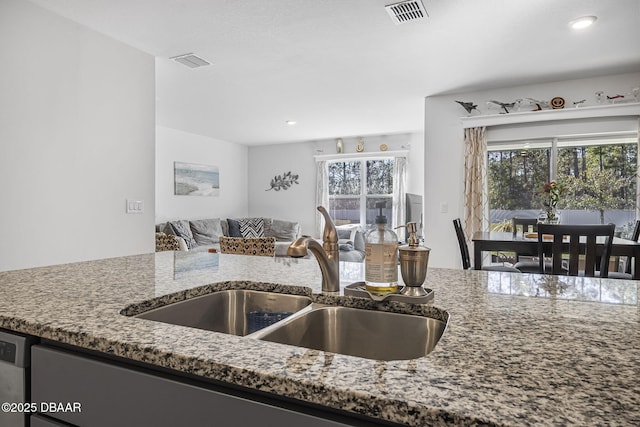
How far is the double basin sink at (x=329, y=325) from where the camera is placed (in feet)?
3.03

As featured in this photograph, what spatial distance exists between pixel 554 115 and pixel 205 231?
5104mm

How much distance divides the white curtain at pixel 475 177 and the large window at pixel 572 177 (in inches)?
6.7

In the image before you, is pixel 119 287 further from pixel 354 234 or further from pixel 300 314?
pixel 354 234

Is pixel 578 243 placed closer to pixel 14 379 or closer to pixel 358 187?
pixel 14 379

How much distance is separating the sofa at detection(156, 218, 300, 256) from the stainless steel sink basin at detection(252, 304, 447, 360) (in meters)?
3.31

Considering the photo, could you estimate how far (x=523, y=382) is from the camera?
21.1 inches

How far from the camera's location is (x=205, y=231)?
21.1ft

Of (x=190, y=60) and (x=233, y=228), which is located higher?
(x=190, y=60)

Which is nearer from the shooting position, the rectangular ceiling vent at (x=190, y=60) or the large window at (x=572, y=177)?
the rectangular ceiling vent at (x=190, y=60)

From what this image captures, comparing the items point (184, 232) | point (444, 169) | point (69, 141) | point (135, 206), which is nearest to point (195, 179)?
point (184, 232)

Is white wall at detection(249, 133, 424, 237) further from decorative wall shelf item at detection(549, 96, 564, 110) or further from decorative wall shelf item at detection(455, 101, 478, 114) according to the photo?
decorative wall shelf item at detection(549, 96, 564, 110)

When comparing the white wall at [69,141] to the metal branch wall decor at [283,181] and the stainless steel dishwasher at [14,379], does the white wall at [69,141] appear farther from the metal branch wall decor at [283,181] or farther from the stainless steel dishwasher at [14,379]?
the metal branch wall decor at [283,181]

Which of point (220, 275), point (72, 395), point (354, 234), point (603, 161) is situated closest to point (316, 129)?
point (354, 234)

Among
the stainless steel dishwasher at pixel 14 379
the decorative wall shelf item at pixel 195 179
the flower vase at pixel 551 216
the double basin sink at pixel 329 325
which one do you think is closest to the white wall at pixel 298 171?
the decorative wall shelf item at pixel 195 179
